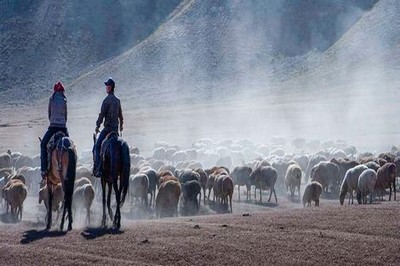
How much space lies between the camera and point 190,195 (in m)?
22.6

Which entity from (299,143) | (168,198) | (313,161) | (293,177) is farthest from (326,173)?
(299,143)

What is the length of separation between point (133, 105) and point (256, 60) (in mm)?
19103

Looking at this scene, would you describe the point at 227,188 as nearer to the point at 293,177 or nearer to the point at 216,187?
the point at 216,187

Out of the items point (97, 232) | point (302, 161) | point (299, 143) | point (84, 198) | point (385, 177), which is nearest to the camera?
point (97, 232)

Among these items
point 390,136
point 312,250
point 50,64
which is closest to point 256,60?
point 50,64

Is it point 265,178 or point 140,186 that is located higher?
point 265,178

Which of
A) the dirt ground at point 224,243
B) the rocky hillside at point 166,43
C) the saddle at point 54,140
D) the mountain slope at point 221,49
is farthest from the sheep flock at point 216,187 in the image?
the rocky hillside at point 166,43

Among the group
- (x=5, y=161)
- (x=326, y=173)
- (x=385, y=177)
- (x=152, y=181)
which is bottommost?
(x=152, y=181)

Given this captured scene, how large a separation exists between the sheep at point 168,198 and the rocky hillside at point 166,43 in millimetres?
64697

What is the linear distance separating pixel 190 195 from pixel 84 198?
4.18m

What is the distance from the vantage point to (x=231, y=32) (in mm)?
96562

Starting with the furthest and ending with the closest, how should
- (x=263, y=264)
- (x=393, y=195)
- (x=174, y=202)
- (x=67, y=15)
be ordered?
(x=67, y=15) < (x=393, y=195) < (x=174, y=202) < (x=263, y=264)

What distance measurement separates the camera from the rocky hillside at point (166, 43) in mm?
91375

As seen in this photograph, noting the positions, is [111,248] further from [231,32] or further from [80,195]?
[231,32]
